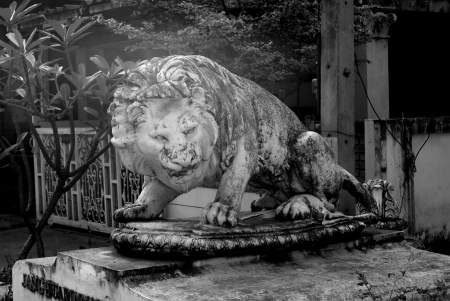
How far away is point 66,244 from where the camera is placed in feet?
25.2

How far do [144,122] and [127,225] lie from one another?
1.74 feet

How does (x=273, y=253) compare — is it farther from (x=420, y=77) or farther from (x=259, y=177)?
(x=420, y=77)

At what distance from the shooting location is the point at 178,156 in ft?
9.11

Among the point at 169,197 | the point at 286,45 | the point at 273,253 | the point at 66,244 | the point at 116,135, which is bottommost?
the point at 66,244

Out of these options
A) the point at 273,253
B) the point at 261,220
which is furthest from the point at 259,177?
the point at 273,253

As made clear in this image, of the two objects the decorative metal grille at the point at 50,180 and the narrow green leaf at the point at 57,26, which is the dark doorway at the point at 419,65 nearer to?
the decorative metal grille at the point at 50,180

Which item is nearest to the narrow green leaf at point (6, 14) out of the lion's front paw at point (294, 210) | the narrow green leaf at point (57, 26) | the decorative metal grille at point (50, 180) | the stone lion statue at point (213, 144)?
the narrow green leaf at point (57, 26)

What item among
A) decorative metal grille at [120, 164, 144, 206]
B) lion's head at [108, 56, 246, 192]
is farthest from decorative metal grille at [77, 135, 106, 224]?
lion's head at [108, 56, 246, 192]

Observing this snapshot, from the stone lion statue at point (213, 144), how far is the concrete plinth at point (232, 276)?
222 mm

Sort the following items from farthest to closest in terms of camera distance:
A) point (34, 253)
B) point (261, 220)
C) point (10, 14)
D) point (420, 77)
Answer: point (420, 77) < point (34, 253) < point (10, 14) < point (261, 220)

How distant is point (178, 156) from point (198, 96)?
11.7 inches

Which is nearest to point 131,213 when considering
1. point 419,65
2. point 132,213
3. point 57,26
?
point 132,213

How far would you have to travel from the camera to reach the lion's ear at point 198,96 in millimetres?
2867

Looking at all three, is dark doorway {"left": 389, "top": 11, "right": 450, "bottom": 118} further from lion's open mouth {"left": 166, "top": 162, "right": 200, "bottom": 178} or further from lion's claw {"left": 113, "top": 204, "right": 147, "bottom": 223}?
lion's open mouth {"left": 166, "top": 162, "right": 200, "bottom": 178}
